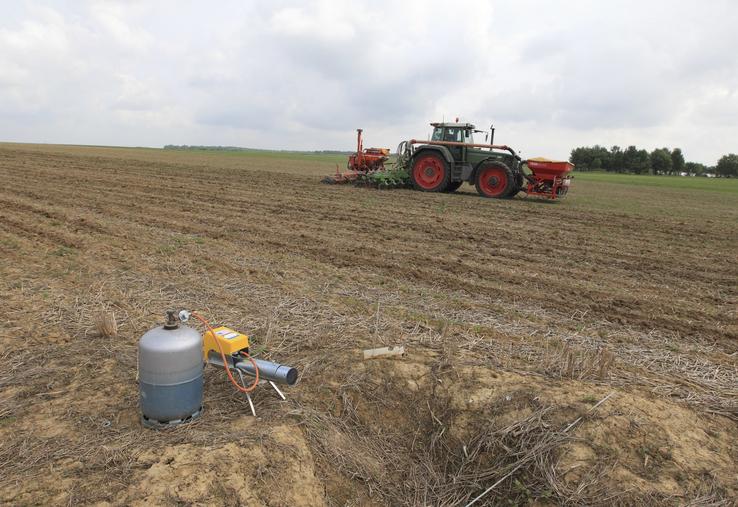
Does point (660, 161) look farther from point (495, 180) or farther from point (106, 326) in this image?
point (106, 326)

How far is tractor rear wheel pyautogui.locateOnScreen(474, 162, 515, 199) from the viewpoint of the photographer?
49.3 feet

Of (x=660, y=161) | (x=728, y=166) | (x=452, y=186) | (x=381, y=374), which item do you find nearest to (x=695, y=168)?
(x=728, y=166)

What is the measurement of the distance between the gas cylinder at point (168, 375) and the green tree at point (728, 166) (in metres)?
98.1

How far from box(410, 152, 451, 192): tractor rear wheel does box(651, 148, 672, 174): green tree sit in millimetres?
74351

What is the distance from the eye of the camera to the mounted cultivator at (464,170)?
48.9ft

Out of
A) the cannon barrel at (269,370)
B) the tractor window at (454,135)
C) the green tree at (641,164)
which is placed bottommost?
the cannon barrel at (269,370)

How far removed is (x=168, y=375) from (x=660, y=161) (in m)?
88.8

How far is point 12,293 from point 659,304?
7.06 meters

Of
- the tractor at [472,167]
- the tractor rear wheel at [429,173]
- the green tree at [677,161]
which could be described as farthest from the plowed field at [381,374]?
the green tree at [677,161]

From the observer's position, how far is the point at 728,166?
265 feet

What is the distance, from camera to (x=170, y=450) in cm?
278

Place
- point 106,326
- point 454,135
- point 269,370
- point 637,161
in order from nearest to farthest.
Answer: point 269,370 → point 106,326 → point 454,135 → point 637,161

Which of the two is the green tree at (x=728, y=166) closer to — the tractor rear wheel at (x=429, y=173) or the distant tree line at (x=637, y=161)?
the distant tree line at (x=637, y=161)

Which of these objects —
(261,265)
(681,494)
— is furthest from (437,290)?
(681,494)
